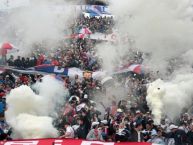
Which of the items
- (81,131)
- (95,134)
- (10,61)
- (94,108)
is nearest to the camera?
(95,134)

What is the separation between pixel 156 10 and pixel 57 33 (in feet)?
22.3

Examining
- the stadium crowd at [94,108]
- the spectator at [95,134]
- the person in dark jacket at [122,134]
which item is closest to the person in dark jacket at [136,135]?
the stadium crowd at [94,108]

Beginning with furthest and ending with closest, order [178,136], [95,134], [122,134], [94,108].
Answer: [94,108] < [178,136] < [95,134] < [122,134]

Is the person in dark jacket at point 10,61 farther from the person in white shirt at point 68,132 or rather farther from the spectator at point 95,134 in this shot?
the spectator at point 95,134

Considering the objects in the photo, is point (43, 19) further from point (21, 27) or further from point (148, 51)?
point (148, 51)

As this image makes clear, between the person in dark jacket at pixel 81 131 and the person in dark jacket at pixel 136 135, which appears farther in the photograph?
the person in dark jacket at pixel 81 131

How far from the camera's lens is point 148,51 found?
23656mm

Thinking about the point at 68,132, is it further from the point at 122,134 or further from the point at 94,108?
the point at 94,108

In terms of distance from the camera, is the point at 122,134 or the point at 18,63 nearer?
the point at 122,134

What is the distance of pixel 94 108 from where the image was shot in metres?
18.2

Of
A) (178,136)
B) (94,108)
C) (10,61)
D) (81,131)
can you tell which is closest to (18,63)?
(10,61)

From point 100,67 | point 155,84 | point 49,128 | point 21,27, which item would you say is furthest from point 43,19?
point 49,128

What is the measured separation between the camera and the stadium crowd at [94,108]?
1505 centimetres

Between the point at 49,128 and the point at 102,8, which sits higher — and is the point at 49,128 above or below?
below
